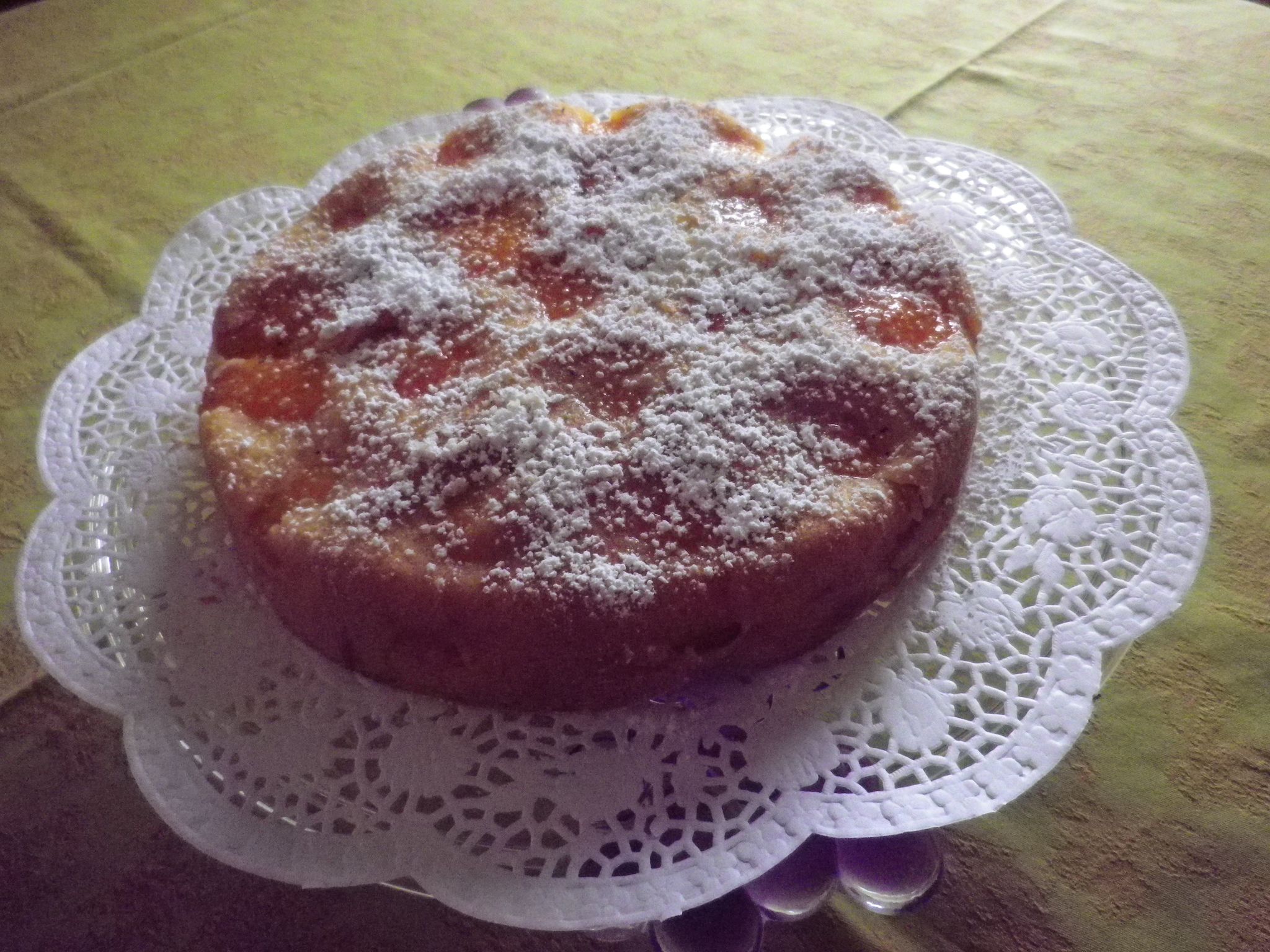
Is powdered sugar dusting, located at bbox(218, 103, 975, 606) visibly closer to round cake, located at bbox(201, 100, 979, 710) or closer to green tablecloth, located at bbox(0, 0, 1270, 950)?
round cake, located at bbox(201, 100, 979, 710)

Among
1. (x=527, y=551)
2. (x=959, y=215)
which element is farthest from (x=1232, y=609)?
(x=527, y=551)

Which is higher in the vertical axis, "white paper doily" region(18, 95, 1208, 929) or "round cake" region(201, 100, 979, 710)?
"round cake" region(201, 100, 979, 710)

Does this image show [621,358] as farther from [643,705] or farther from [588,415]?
[643,705]

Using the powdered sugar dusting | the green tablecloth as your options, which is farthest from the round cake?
the green tablecloth

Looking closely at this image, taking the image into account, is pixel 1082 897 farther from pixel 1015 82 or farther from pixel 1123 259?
pixel 1015 82

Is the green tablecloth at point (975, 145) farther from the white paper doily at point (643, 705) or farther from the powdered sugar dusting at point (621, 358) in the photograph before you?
the powdered sugar dusting at point (621, 358)

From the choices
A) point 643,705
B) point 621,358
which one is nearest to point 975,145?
point 621,358
